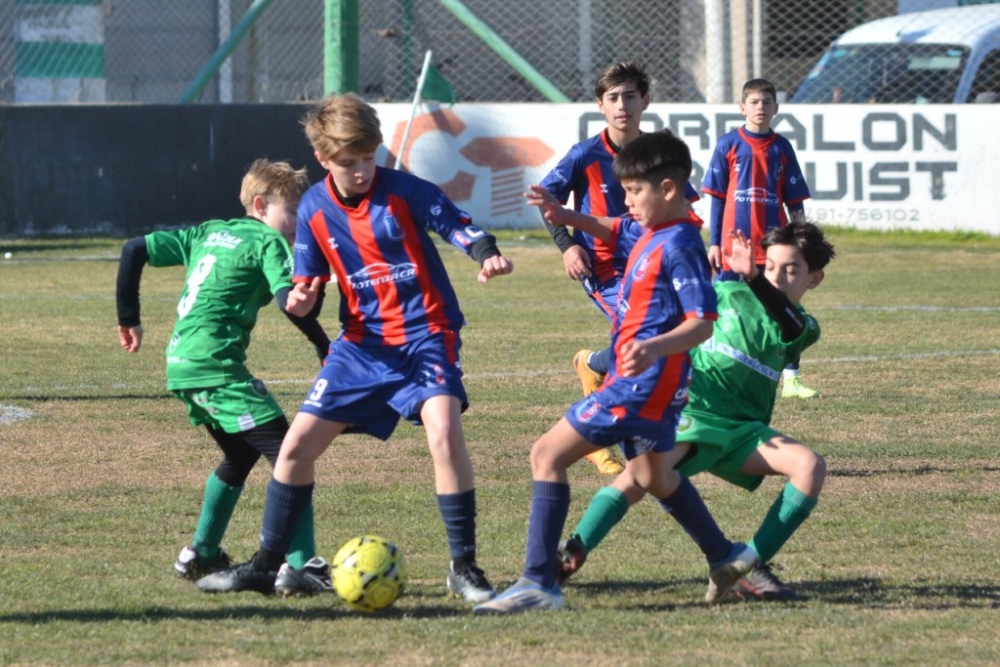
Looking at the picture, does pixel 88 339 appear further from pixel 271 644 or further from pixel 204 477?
pixel 271 644

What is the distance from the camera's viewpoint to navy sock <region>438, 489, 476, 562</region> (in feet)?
15.4

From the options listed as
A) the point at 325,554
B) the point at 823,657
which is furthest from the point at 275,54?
the point at 823,657

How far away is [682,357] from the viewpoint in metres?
4.52

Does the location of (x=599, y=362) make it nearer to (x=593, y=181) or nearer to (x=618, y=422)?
(x=593, y=181)

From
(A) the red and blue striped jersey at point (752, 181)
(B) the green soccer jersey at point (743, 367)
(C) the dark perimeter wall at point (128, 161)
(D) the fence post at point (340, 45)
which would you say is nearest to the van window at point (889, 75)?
(D) the fence post at point (340, 45)

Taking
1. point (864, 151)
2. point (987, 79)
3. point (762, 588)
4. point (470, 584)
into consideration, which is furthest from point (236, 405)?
point (987, 79)

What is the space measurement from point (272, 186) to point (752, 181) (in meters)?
4.45

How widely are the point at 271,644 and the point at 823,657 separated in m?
1.49

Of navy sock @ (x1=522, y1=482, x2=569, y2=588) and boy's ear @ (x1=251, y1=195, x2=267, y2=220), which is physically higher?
boy's ear @ (x1=251, y1=195, x2=267, y2=220)

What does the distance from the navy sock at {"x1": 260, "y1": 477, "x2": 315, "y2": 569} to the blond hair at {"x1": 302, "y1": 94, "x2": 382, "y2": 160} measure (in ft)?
3.36

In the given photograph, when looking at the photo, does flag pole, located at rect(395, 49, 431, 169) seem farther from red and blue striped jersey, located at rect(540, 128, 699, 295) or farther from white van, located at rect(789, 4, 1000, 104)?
red and blue striped jersey, located at rect(540, 128, 699, 295)

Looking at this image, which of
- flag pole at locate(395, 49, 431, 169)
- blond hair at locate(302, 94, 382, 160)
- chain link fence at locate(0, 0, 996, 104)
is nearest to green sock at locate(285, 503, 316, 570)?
blond hair at locate(302, 94, 382, 160)

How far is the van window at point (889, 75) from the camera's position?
17.7 meters

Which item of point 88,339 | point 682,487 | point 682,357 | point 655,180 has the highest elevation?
point 655,180
